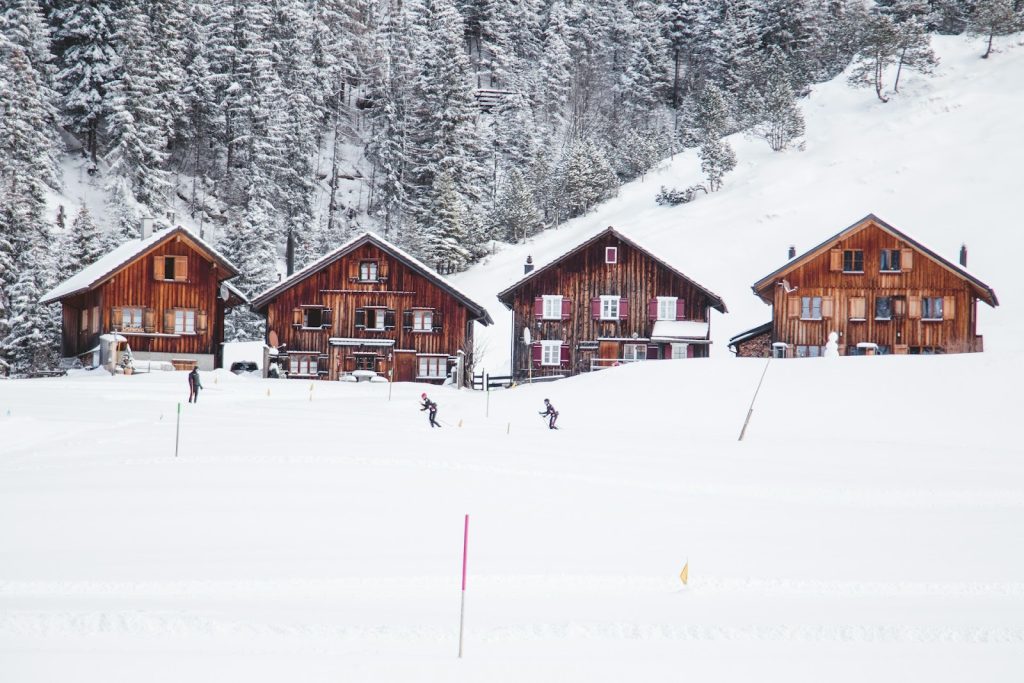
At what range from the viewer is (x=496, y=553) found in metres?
12.3

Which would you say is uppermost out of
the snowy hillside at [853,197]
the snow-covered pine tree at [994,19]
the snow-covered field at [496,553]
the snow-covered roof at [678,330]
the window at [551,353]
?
the snow-covered pine tree at [994,19]

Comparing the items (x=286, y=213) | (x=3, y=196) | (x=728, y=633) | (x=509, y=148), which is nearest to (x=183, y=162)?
(x=286, y=213)

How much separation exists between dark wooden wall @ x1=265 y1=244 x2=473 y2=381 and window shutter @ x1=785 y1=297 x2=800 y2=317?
55.5ft

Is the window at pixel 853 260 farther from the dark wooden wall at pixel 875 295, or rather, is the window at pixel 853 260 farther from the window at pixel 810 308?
the window at pixel 810 308

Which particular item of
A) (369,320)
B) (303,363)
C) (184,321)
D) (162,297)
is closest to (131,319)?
(162,297)

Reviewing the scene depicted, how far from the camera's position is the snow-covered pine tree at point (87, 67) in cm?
6781

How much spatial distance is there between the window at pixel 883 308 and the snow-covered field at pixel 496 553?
19.8 metres

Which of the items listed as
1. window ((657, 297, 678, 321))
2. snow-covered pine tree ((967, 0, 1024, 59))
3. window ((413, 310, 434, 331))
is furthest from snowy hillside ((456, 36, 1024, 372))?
window ((413, 310, 434, 331))

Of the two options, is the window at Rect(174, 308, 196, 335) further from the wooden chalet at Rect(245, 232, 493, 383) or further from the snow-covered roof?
the snow-covered roof

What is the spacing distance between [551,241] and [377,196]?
64.7 feet

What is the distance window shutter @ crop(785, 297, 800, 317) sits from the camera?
147ft

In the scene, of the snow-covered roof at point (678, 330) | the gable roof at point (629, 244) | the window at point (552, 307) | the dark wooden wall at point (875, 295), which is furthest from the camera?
the window at point (552, 307)

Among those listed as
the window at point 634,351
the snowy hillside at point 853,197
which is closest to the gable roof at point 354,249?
the window at point 634,351

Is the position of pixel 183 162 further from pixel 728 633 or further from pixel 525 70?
pixel 728 633
